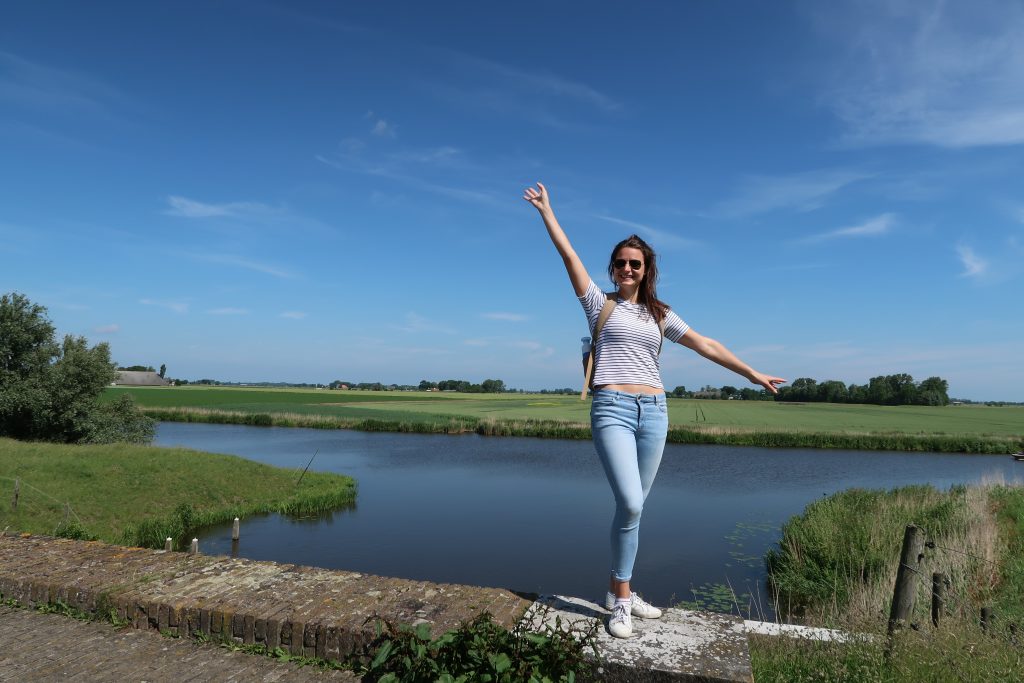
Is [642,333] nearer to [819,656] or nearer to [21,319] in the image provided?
[819,656]

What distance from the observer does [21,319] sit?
1170 inches

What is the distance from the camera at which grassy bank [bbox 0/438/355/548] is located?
13.5 metres

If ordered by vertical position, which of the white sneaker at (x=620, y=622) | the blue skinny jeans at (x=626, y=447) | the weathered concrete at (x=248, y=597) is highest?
the blue skinny jeans at (x=626, y=447)

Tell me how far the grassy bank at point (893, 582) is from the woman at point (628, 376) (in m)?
1.01

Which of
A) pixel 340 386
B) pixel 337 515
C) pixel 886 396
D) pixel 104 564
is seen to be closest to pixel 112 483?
pixel 337 515

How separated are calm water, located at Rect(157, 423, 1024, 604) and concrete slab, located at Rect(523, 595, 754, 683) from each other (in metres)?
8.74

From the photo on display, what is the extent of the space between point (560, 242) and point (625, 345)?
2.07 ft

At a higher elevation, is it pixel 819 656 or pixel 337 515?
pixel 819 656

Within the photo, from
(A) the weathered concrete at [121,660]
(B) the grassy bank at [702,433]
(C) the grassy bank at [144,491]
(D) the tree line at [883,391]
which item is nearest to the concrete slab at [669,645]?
(A) the weathered concrete at [121,660]

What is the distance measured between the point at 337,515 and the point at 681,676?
17507mm

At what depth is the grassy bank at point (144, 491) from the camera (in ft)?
44.3

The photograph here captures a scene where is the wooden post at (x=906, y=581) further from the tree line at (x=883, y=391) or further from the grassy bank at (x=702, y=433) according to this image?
the tree line at (x=883, y=391)

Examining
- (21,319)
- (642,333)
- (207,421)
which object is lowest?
(207,421)

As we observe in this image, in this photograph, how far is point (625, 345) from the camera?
303 cm
